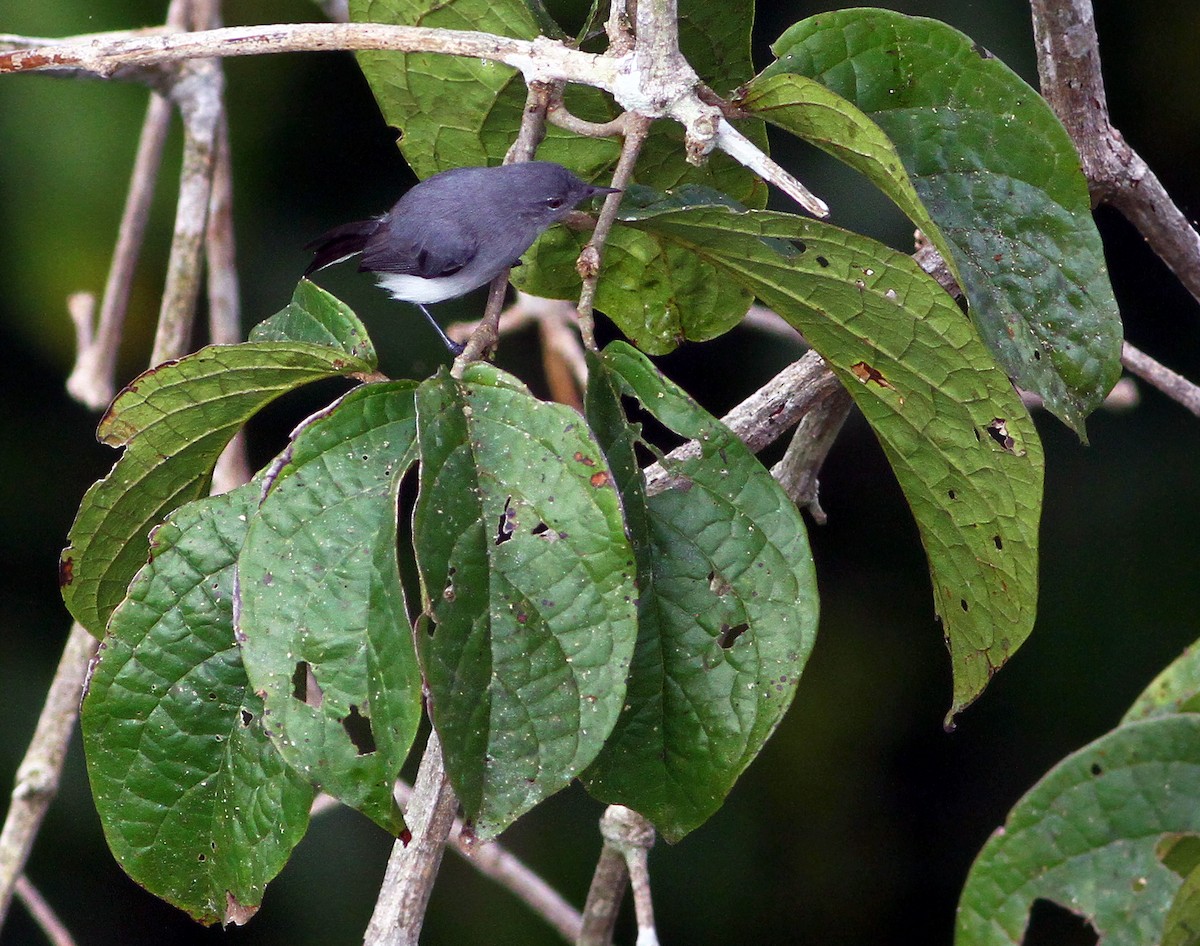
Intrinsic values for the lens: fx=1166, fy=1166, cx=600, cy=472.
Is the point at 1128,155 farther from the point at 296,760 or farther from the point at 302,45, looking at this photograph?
the point at 296,760

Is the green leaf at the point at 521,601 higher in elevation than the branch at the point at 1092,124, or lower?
lower

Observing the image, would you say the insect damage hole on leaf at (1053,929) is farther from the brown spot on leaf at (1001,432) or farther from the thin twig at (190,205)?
the thin twig at (190,205)

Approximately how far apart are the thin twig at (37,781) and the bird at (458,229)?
0.68 m

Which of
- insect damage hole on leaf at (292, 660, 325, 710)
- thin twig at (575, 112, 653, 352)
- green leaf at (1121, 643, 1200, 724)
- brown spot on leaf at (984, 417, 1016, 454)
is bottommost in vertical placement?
green leaf at (1121, 643, 1200, 724)

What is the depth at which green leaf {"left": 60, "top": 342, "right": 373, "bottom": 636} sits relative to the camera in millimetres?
923

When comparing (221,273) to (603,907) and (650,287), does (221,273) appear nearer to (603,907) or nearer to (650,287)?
(650,287)

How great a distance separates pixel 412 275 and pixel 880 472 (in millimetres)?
1340

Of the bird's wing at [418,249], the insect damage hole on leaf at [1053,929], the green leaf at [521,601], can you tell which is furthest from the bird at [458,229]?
the insect damage hole on leaf at [1053,929]

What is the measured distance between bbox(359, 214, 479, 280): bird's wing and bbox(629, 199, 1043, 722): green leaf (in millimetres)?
731

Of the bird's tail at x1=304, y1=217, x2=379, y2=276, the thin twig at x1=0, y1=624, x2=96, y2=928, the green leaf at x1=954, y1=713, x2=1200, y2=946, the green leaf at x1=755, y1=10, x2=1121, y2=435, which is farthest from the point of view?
the bird's tail at x1=304, y1=217, x2=379, y2=276

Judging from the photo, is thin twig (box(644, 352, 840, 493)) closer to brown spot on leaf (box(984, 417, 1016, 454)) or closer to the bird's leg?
brown spot on leaf (box(984, 417, 1016, 454))

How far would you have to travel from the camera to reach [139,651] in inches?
37.2

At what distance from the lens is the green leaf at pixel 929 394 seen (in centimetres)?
87

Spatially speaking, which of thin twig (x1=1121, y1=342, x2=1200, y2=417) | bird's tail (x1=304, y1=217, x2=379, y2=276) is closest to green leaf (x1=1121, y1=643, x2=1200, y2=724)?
thin twig (x1=1121, y1=342, x2=1200, y2=417)
